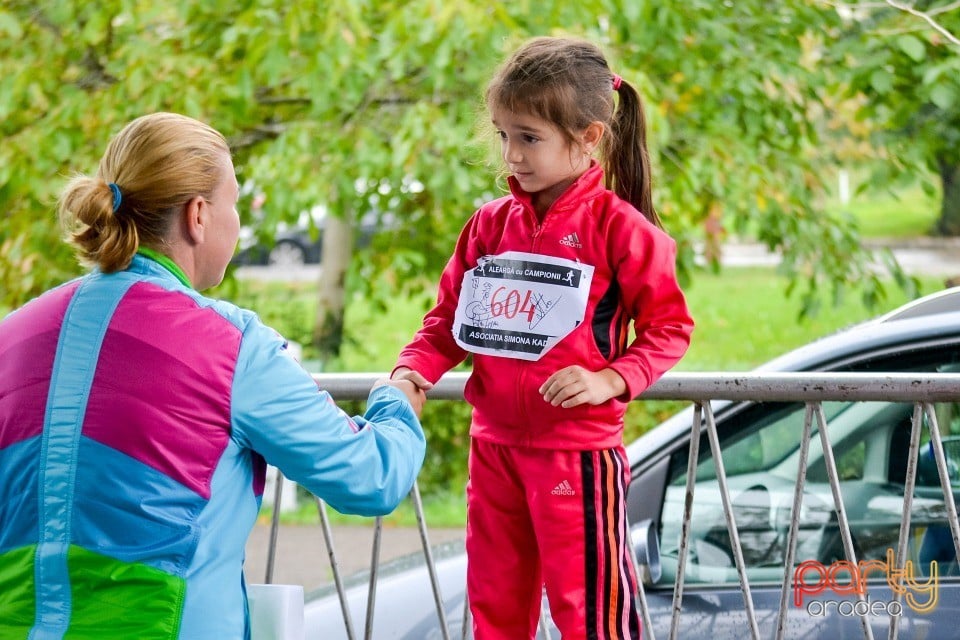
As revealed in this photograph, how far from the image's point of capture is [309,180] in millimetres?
6477

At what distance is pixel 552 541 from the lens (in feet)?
8.84

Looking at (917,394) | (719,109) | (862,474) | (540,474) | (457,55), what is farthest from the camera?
(719,109)

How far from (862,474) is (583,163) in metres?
1.26

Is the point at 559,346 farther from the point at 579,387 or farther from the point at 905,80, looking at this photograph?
the point at 905,80

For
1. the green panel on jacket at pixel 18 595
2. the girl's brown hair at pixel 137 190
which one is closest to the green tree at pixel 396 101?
the girl's brown hair at pixel 137 190

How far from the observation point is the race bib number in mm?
2674

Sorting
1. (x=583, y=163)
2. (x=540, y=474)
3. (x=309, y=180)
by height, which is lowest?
(x=309, y=180)

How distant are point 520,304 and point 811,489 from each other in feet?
3.81

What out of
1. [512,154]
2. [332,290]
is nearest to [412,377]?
[512,154]

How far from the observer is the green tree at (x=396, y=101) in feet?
20.3

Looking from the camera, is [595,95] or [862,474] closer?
[595,95]

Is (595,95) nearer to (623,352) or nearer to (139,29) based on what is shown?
(623,352)

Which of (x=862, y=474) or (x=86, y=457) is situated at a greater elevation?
(x=86, y=457)

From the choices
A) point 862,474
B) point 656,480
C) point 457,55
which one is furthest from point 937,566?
point 457,55
